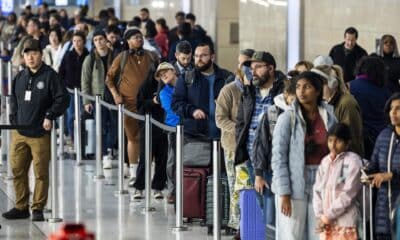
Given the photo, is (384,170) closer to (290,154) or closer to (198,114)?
(290,154)

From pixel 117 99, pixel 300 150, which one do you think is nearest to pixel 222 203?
pixel 300 150

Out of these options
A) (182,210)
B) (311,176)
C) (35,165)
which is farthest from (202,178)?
(311,176)

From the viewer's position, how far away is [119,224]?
13883 millimetres

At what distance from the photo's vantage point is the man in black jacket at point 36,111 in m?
13.8

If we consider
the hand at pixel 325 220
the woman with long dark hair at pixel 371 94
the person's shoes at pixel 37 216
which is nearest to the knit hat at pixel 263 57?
the woman with long dark hair at pixel 371 94

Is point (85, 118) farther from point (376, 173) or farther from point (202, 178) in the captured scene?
point (376, 173)

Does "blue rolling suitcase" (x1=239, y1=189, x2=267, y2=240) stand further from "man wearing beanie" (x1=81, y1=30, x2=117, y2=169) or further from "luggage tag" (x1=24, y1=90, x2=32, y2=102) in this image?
"man wearing beanie" (x1=81, y1=30, x2=117, y2=169)

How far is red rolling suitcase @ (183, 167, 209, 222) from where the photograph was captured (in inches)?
525

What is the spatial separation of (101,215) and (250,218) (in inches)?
132

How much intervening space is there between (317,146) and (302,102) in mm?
377

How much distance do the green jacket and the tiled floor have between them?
131cm

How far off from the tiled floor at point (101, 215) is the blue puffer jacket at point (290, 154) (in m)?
2.90

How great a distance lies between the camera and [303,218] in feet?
33.0

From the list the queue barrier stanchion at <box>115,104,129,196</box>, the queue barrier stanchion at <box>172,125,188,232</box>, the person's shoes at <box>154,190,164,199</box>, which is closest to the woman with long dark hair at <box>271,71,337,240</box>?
the queue barrier stanchion at <box>172,125,188,232</box>
